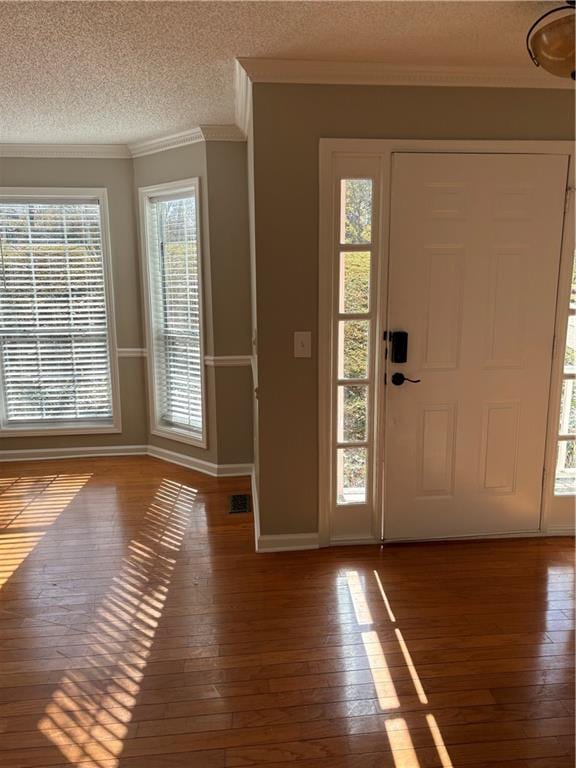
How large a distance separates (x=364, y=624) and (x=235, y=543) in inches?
37.7

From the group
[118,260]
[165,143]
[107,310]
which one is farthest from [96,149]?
[107,310]

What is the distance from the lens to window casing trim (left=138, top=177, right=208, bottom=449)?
3715 mm

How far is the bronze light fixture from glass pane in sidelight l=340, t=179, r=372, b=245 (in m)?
0.90

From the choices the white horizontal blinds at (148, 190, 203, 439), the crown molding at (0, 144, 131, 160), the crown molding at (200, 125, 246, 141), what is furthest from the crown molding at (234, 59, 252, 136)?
the crown molding at (0, 144, 131, 160)

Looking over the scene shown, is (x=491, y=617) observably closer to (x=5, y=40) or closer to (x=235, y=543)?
(x=235, y=543)

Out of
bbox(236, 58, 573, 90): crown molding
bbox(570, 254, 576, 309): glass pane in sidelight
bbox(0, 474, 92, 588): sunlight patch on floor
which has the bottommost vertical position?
bbox(0, 474, 92, 588): sunlight patch on floor

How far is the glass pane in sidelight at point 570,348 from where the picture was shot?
2816 millimetres

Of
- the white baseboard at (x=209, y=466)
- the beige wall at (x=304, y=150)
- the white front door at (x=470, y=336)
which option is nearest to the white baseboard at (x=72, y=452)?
the white baseboard at (x=209, y=466)

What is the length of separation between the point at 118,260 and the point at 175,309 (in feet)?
2.09

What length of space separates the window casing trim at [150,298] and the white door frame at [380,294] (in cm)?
140

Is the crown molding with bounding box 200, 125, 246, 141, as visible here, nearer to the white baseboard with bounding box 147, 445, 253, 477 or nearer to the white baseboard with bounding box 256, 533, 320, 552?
the white baseboard with bounding box 147, 445, 253, 477

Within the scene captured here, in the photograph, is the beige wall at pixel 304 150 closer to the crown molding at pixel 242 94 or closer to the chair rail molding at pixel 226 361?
the crown molding at pixel 242 94

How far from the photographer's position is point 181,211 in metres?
3.86

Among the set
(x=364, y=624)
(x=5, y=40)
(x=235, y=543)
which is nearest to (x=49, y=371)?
(x=235, y=543)
